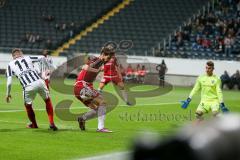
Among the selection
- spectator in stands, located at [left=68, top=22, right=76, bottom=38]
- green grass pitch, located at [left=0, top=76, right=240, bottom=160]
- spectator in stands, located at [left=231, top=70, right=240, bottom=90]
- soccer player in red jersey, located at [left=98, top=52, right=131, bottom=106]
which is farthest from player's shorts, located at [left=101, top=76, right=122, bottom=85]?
spectator in stands, located at [left=68, top=22, right=76, bottom=38]

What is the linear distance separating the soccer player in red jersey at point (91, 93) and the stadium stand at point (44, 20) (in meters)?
32.2

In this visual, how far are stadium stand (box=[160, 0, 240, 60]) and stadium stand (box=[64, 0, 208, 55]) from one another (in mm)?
1742

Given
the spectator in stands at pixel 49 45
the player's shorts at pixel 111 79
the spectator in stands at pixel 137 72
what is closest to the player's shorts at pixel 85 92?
the player's shorts at pixel 111 79

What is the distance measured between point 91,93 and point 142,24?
3377 centimetres

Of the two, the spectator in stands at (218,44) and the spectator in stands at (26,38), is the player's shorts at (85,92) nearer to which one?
the spectator in stands at (218,44)

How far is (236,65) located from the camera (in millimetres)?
41125

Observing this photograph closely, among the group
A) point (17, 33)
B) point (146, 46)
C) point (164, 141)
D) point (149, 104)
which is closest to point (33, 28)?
point (17, 33)

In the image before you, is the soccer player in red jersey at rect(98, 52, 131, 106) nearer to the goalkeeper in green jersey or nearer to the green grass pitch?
the green grass pitch

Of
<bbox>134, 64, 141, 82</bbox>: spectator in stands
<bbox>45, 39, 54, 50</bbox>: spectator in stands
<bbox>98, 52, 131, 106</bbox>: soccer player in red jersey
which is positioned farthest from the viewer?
<bbox>45, 39, 54, 50</bbox>: spectator in stands

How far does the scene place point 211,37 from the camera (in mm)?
43875

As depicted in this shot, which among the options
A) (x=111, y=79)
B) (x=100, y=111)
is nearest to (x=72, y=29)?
(x=111, y=79)

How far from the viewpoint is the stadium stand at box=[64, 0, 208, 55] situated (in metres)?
46.8

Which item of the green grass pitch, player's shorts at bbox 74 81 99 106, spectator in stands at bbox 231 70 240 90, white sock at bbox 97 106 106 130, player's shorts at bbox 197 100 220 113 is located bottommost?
spectator in stands at bbox 231 70 240 90

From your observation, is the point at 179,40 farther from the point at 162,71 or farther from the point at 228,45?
the point at 162,71
